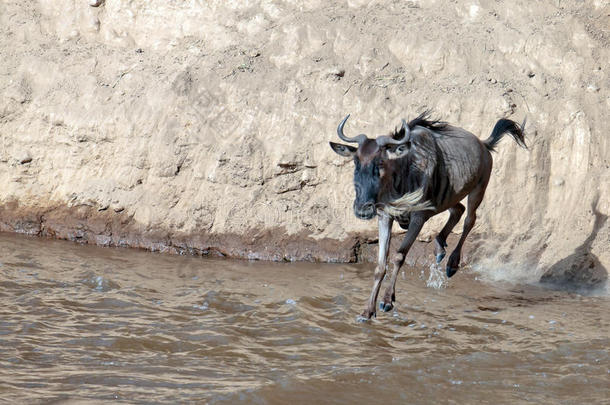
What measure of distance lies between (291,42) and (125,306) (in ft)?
15.8

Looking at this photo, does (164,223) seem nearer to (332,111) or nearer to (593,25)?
(332,111)

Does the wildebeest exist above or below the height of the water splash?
above

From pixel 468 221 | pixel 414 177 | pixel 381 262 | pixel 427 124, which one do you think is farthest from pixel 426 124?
pixel 381 262

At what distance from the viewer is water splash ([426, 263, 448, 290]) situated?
31.5ft

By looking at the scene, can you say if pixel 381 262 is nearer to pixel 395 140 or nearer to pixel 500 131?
pixel 395 140

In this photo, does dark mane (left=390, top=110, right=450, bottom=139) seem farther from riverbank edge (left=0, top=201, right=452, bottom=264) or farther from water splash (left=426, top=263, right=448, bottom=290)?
riverbank edge (left=0, top=201, right=452, bottom=264)

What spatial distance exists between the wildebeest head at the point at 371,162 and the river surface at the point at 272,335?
1.24m

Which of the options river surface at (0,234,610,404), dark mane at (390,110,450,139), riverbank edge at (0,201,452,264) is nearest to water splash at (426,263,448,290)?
river surface at (0,234,610,404)

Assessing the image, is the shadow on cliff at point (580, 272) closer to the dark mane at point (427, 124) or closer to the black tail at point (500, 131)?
the black tail at point (500, 131)

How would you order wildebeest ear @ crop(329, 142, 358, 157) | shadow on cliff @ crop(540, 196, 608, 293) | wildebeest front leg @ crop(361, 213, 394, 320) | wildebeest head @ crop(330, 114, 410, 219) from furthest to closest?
shadow on cliff @ crop(540, 196, 608, 293) < wildebeest front leg @ crop(361, 213, 394, 320) < wildebeest ear @ crop(329, 142, 358, 157) < wildebeest head @ crop(330, 114, 410, 219)

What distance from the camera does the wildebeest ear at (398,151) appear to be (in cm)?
759

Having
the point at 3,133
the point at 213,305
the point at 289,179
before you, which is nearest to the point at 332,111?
the point at 289,179

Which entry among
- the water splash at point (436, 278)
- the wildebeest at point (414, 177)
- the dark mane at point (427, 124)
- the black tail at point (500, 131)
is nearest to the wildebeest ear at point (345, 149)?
the wildebeest at point (414, 177)

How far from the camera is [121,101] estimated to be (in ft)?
37.7
